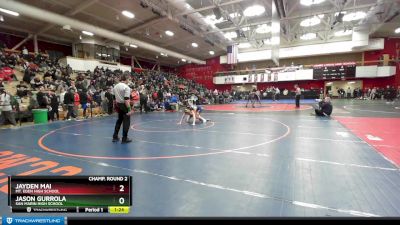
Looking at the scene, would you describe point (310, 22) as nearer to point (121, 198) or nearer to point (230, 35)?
point (230, 35)

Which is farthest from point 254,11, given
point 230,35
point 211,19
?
point 230,35

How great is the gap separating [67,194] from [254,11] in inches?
781

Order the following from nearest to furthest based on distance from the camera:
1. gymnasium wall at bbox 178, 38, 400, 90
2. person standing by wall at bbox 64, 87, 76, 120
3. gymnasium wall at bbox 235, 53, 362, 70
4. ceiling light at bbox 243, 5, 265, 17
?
1. person standing by wall at bbox 64, 87, 76, 120
2. ceiling light at bbox 243, 5, 265, 17
3. gymnasium wall at bbox 178, 38, 400, 90
4. gymnasium wall at bbox 235, 53, 362, 70

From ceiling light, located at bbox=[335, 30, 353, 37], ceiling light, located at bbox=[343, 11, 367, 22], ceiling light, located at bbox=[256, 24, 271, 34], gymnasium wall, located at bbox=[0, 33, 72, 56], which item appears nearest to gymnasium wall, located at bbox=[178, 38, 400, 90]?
ceiling light, located at bbox=[335, 30, 353, 37]

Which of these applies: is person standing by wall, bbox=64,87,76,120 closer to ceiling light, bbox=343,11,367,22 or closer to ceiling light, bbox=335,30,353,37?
ceiling light, bbox=343,11,367,22

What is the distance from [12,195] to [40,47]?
2535 centimetres

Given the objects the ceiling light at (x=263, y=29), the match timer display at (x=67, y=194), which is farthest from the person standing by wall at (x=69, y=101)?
the ceiling light at (x=263, y=29)

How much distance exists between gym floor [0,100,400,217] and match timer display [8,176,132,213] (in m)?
1.10

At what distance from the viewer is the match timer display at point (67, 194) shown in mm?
1526

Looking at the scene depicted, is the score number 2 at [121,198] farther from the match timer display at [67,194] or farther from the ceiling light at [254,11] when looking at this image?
the ceiling light at [254,11]

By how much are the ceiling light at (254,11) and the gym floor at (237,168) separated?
1368 cm

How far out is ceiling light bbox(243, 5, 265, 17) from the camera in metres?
17.7

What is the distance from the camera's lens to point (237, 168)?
397cm

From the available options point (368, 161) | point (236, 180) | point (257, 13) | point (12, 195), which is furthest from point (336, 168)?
point (257, 13)
